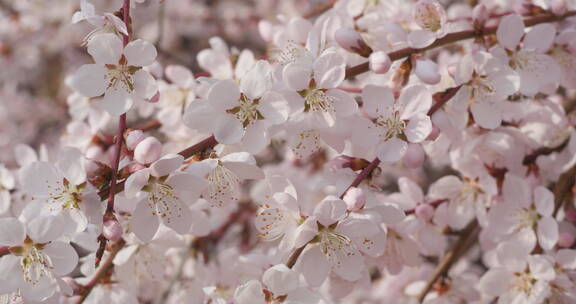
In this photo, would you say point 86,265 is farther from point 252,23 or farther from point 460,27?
point 252,23

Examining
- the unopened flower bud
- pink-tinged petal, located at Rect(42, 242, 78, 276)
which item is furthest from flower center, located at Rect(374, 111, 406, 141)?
pink-tinged petal, located at Rect(42, 242, 78, 276)

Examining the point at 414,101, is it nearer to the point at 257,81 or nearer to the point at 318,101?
the point at 318,101

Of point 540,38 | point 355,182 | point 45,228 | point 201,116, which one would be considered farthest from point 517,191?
point 45,228

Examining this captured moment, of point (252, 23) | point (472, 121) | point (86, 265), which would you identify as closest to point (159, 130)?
point (86, 265)

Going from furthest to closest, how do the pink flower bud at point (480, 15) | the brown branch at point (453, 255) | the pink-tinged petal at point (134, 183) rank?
1. the brown branch at point (453, 255)
2. the pink flower bud at point (480, 15)
3. the pink-tinged petal at point (134, 183)

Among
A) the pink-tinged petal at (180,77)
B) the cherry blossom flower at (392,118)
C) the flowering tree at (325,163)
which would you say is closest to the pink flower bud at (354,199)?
the flowering tree at (325,163)

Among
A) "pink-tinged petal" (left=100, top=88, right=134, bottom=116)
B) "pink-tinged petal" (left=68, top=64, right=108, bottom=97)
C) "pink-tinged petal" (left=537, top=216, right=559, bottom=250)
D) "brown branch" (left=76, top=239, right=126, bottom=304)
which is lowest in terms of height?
"brown branch" (left=76, top=239, right=126, bottom=304)

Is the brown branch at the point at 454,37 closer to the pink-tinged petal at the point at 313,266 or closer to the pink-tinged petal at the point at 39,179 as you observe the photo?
the pink-tinged petal at the point at 313,266

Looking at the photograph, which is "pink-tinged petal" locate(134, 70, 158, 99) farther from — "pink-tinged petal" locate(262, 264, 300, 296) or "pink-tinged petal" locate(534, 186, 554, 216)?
"pink-tinged petal" locate(534, 186, 554, 216)
